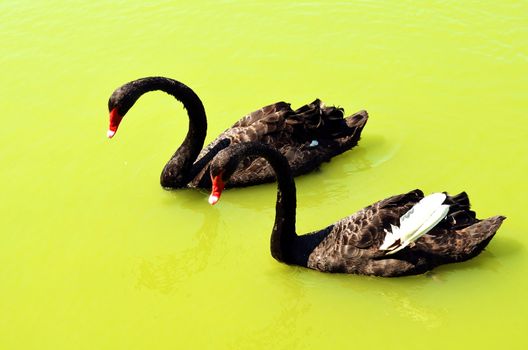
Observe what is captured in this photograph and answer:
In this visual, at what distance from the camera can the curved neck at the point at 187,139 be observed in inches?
250

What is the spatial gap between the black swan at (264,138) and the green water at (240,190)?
187 mm

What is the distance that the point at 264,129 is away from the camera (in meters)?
6.46

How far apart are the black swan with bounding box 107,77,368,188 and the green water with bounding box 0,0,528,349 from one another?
0.61 ft

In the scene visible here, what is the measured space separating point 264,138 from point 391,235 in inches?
70.7

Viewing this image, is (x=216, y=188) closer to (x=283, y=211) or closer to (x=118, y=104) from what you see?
(x=283, y=211)

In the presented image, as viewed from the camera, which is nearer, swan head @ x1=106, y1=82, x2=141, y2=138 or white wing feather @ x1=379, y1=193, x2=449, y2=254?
white wing feather @ x1=379, y1=193, x2=449, y2=254

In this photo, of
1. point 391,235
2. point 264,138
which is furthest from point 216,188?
point 264,138

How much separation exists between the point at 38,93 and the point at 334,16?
3.97 m

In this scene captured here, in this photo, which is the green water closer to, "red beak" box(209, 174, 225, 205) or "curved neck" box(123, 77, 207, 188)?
"curved neck" box(123, 77, 207, 188)

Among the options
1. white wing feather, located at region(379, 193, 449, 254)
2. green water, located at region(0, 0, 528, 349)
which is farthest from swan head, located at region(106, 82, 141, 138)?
white wing feather, located at region(379, 193, 449, 254)

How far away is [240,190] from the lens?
6457mm

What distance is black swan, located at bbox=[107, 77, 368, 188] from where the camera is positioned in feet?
21.0

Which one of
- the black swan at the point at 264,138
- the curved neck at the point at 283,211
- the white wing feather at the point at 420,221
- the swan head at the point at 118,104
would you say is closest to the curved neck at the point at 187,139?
the black swan at the point at 264,138

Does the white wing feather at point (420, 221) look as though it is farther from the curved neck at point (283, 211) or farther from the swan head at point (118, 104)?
the swan head at point (118, 104)
